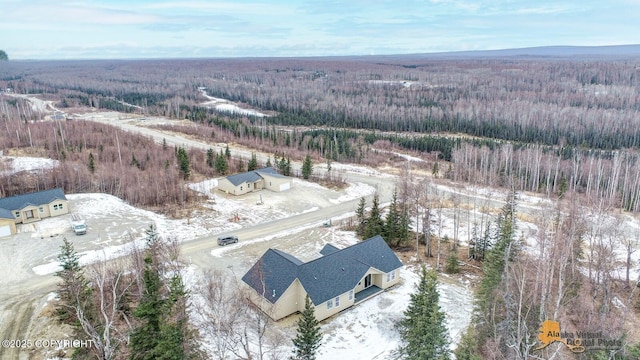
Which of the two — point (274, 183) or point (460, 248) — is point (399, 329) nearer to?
point (460, 248)

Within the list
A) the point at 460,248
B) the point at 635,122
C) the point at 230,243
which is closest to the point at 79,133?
the point at 230,243

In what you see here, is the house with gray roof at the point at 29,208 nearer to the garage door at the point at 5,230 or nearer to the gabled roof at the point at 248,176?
the garage door at the point at 5,230

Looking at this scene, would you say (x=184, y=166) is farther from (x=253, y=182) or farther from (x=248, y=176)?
(x=253, y=182)

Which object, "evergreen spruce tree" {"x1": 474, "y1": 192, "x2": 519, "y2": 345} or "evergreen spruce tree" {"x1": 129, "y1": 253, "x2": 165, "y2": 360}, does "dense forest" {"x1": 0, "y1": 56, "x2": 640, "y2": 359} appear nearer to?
"evergreen spruce tree" {"x1": 474, "y1": 192, "x2": 519, "y2": 345}

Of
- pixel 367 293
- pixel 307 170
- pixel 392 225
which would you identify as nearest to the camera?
pixel 367 293

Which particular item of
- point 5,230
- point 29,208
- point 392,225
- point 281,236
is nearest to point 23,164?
point 29,208

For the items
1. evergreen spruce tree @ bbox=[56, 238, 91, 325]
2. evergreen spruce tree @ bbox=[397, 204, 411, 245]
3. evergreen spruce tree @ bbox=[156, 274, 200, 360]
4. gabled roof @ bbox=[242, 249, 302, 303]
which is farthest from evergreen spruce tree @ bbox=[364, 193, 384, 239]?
evergreen spruce tree @ bbox=[56, 238, 91, 325]
